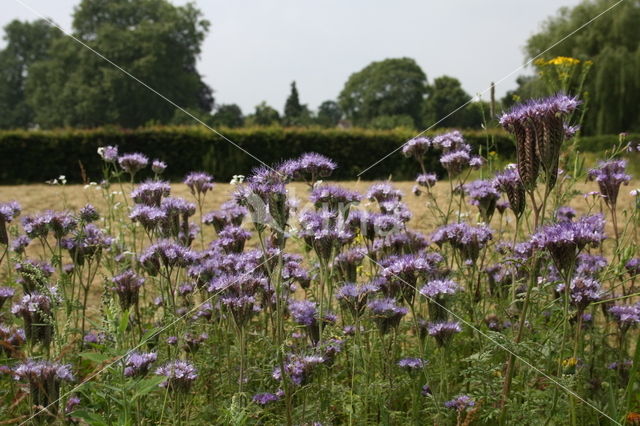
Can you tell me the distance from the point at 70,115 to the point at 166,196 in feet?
195

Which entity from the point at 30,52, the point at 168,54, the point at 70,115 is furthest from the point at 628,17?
the point at 30,52

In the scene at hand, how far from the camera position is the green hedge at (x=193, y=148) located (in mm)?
22094

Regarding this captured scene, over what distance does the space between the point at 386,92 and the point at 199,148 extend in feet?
108

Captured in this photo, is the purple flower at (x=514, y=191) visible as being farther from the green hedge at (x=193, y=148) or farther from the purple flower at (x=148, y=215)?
the green hedge at (x=193, y=148)

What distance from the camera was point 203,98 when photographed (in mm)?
70438

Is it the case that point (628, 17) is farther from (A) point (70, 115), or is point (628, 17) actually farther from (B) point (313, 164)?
(A) point (70, 115)

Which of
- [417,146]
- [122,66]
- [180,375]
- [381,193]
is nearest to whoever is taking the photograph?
[180,375]

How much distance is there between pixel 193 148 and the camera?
22.9 meters

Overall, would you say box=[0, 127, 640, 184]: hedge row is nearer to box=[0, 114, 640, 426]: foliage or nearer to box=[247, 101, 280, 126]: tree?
box=[247, 101, 280, 126]: tree

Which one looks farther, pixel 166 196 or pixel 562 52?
pixel 562 52

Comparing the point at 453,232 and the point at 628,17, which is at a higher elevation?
the point at 628,17

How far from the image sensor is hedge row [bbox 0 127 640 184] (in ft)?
72.5

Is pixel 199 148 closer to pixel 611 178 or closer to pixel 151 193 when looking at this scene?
pixel 151 193

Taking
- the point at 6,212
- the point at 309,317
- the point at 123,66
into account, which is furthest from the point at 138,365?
the point at 123,66
